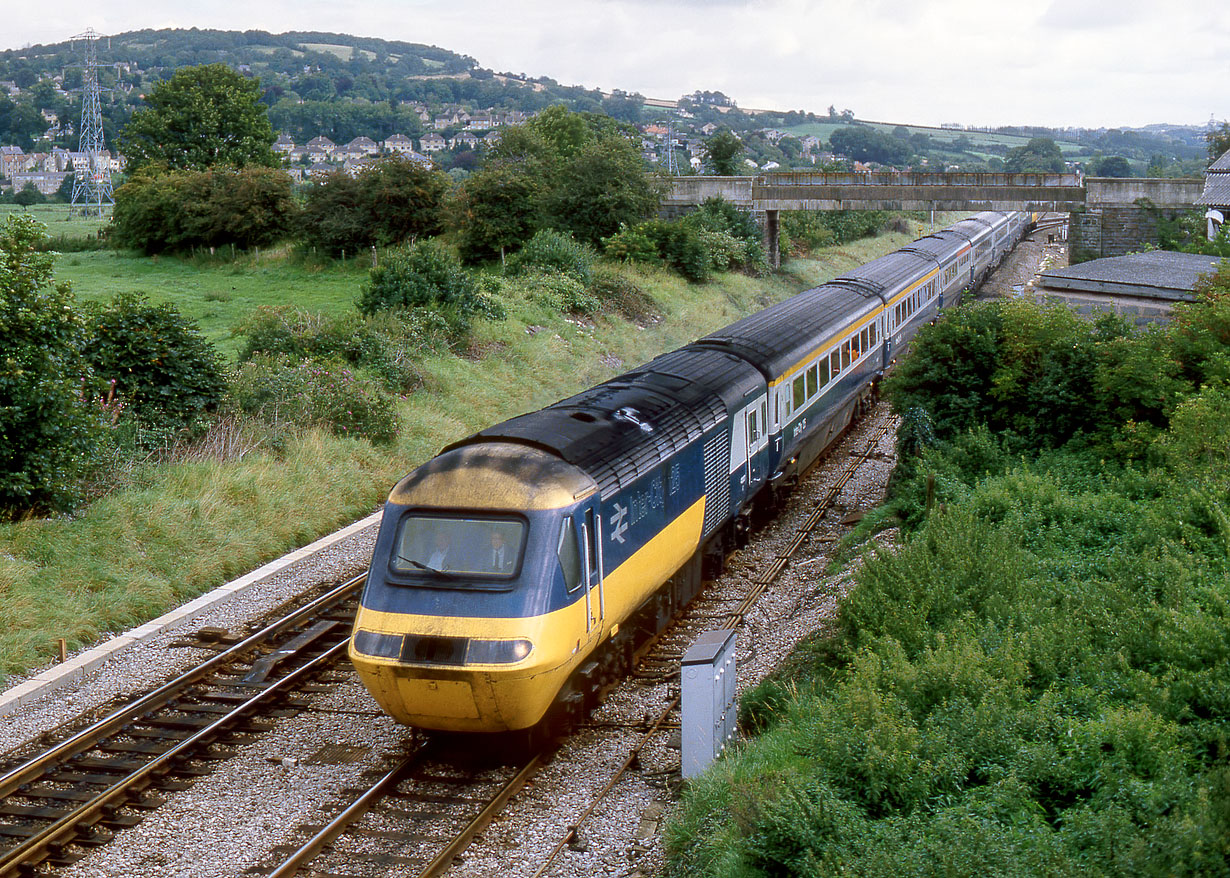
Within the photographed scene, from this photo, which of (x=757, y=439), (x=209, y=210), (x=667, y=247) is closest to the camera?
(x=757, y=439)

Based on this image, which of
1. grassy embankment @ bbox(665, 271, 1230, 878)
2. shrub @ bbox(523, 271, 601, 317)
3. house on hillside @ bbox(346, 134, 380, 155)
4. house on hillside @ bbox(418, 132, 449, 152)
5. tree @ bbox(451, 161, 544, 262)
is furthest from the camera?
house on hillside @ bbox(418, 132, 449, 152)

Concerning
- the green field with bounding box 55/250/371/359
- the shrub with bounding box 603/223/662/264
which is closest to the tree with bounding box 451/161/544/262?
the shrub with bounding box 603/223/662/264

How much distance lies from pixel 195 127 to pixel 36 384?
4559 cm

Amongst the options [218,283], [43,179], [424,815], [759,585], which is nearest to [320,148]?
[43,179]

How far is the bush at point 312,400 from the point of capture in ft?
62.2

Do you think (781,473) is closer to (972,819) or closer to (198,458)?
(198,458)

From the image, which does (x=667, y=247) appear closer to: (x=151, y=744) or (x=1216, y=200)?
(x=1216, y=200)

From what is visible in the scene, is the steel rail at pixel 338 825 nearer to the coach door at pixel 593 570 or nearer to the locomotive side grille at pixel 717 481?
the coach door at pixel 593 570

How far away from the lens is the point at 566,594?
9.02 meters

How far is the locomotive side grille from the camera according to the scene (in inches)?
511

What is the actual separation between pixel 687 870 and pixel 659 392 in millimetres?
6541

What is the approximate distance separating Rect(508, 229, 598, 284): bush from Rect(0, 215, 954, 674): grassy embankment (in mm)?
2688

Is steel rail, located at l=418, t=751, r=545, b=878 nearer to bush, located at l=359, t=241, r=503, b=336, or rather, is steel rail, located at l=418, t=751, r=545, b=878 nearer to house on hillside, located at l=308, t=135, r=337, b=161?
bush, located at l=359, t=241, r=503, b=336

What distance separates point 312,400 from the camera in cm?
1944
